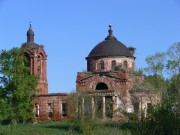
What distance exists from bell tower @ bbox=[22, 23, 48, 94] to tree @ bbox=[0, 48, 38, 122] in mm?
2513

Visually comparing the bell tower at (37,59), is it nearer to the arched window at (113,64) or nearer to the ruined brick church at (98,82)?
the ruined brick church at (98,82)

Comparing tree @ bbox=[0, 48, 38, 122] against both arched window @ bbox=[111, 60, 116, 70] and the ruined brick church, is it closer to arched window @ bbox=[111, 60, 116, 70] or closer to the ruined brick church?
the ruined brick church

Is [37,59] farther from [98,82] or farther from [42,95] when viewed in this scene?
[98,82]

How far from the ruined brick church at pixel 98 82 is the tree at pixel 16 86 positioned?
7.41 ft

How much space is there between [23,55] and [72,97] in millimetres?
10400

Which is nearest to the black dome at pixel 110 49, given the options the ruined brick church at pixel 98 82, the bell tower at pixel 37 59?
the ruined brick church at pixel 98 82

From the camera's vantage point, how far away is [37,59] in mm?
64625

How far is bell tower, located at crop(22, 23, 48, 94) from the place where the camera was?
63.8 m

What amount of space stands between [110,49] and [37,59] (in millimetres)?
8629

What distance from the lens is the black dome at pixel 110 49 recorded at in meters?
62.9

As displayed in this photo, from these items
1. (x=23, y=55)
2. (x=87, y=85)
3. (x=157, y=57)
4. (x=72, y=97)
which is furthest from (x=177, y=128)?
(x=23, y=55)

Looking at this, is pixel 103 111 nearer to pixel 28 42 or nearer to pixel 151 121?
pixel 28 42

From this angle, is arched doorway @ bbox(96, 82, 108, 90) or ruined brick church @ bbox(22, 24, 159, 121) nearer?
ruined brick church @ bbox(22, 24, 159, 121)

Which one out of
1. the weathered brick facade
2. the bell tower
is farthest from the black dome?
the weathered brick facade
